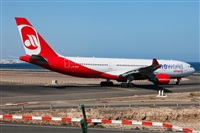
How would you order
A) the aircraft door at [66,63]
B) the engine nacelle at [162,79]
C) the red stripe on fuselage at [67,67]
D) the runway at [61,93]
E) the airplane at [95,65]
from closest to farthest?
the runway at [61,93], the airplane at [95,65], the red stripe on fuselage at [67,67], the aircraft door at [66,63], the engine nacelle at [162,79]

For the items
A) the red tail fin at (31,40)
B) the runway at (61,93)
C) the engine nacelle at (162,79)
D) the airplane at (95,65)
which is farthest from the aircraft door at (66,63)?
the engine nacelle at (162,79)

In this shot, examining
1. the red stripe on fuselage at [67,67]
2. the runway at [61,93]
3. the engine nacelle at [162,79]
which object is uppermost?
the red stripe on fuselage at [67,67]

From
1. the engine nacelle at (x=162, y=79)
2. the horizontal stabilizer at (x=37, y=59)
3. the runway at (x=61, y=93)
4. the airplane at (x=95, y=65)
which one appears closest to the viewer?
the runway at (x=61, y=93)

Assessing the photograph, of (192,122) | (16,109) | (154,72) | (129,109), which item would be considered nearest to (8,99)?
(16,109)

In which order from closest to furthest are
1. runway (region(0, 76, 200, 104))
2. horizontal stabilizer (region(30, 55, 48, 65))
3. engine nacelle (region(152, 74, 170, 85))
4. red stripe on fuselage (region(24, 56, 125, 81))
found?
runway (region(0, 76, 200, 104))
horizontal stabilizer (region(30, 55, 48, 65))
red stripe on fuselage (region(24, 56, 125, 81))
engine nacelle (region(152, 74, 170, 85))

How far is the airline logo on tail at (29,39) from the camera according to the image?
44.9 meters

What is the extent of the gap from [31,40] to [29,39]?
0.27 m

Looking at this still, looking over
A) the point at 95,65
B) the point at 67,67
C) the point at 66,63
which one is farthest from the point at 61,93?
the point at 95,65

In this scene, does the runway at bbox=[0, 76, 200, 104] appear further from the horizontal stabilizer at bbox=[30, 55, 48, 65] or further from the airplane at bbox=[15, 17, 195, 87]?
the horizontal stabilizer at bbox=[30, 55, 48, 65]

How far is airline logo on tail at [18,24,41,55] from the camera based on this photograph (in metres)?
44.9

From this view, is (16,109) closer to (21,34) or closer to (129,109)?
(129,109)

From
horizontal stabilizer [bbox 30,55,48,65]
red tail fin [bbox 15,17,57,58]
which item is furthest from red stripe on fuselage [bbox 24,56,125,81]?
red tail fin [bbox 15,17,57,58]

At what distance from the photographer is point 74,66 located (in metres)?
47.1

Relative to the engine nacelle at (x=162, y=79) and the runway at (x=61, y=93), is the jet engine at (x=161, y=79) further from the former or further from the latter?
the runway at (x=61, y=93)
